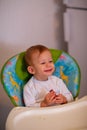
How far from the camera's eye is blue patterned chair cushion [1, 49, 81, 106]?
A: 90 centimetres

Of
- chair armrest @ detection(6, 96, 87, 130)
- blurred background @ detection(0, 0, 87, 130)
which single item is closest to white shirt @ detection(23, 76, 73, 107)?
chair armrest @ detection(6, 96, 87, 130)

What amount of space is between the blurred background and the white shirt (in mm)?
358

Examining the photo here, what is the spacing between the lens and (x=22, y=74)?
0.98 metres

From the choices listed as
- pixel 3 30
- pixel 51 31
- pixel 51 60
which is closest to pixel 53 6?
pixel 51 31

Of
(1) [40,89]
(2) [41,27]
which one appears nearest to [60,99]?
(1) [40,89]

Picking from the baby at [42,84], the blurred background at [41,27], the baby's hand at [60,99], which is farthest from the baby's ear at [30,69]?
the blurred background at [41,27]

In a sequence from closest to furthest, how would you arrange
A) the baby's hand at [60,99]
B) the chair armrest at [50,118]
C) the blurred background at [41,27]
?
the chair armrest at [50,118] → the baby's hand at [60,99] → the blurred background at [41,27]

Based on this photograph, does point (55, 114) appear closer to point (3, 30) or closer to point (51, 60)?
point (51, 60)

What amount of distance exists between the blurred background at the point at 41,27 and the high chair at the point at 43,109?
322 mm

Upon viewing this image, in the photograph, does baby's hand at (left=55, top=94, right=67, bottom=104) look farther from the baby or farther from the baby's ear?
the baby's ear

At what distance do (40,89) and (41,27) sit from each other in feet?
1.63

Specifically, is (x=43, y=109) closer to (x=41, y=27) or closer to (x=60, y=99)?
(x=60, y=99)

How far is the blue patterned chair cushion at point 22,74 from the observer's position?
0.90m

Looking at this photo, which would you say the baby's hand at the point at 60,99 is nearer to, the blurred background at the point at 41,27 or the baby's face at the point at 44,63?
the baby's face at the point at 44,63
